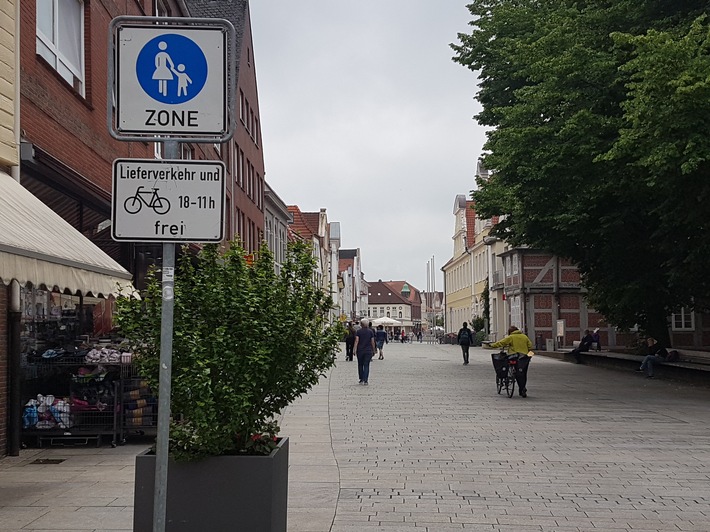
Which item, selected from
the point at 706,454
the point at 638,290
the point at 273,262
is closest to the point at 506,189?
the point at 638,290

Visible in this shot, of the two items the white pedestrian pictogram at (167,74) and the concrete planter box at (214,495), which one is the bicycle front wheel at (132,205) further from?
the concrete planter box at (214,495)

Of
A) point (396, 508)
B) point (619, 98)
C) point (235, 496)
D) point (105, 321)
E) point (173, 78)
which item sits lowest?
point (396, 508)

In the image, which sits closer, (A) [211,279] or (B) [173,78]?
(B) [173,78]

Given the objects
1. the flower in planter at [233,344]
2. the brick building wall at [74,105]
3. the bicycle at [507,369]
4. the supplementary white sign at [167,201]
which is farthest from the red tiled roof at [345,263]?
the supplementary white sign at [167,201]

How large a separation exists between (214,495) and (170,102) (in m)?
2.45

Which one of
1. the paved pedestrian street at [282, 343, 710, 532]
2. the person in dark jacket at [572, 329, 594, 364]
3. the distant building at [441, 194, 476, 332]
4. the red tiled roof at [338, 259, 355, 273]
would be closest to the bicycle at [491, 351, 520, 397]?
the paved pedestrian street at [282, 343, 710, 532]

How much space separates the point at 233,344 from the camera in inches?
241

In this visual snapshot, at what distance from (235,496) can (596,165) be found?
17427 millimetres

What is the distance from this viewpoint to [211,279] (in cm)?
634

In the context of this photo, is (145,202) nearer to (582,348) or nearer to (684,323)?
(582,348)

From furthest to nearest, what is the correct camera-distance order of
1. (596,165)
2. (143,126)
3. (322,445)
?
(596,165)
(322,445)
(143,126)

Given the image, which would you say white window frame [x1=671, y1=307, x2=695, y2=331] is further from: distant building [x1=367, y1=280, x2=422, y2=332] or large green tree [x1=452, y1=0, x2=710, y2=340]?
distant building [x1=367, y1=280, x2=422, y2=332]

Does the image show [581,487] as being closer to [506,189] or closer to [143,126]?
[143,126]

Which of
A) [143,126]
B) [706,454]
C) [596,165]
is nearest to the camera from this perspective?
[143,126]
